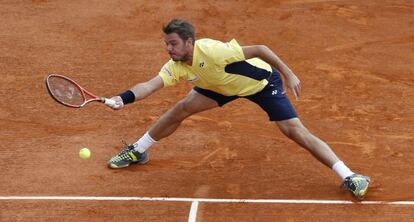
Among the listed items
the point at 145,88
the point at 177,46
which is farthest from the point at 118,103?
the point at 177,46

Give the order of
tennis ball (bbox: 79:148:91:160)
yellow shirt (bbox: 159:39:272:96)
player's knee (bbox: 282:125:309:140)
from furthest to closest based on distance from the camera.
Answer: tennis ball (bbox: 79:148:91:160) < player's knee (bbox: 282:125:309:140) < yellow shirt (bbox: 159:39:272:96)

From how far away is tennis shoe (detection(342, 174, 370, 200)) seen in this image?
8469mm

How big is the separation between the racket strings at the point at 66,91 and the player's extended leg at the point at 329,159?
89.9 inches

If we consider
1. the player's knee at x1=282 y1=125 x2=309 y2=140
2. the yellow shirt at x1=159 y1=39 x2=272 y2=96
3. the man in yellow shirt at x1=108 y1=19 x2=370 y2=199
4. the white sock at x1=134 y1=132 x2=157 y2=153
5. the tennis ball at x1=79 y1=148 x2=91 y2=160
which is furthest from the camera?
the white sock at x1=134 y1=132 x2=157 y2=153

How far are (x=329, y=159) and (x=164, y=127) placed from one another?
1.97 metres

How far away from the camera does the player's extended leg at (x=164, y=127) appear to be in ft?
29.5

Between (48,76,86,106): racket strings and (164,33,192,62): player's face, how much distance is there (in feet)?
3.57

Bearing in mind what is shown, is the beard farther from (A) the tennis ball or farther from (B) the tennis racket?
(A) the tennis ball

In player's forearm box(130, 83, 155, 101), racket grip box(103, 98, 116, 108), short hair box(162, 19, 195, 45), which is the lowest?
player's forearm box(130, 83, 155, 101)

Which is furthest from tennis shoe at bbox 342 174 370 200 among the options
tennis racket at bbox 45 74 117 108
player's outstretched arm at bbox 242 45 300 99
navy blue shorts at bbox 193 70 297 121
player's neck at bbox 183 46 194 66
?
tennis racket at bbox 45 74 117 108

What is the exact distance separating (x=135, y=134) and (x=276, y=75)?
2.29 metres

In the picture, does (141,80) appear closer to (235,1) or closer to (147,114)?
(147,114)

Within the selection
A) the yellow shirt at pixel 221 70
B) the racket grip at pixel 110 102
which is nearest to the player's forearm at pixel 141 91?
the yellow shirt at pixel 221 70

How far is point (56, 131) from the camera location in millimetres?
10336
